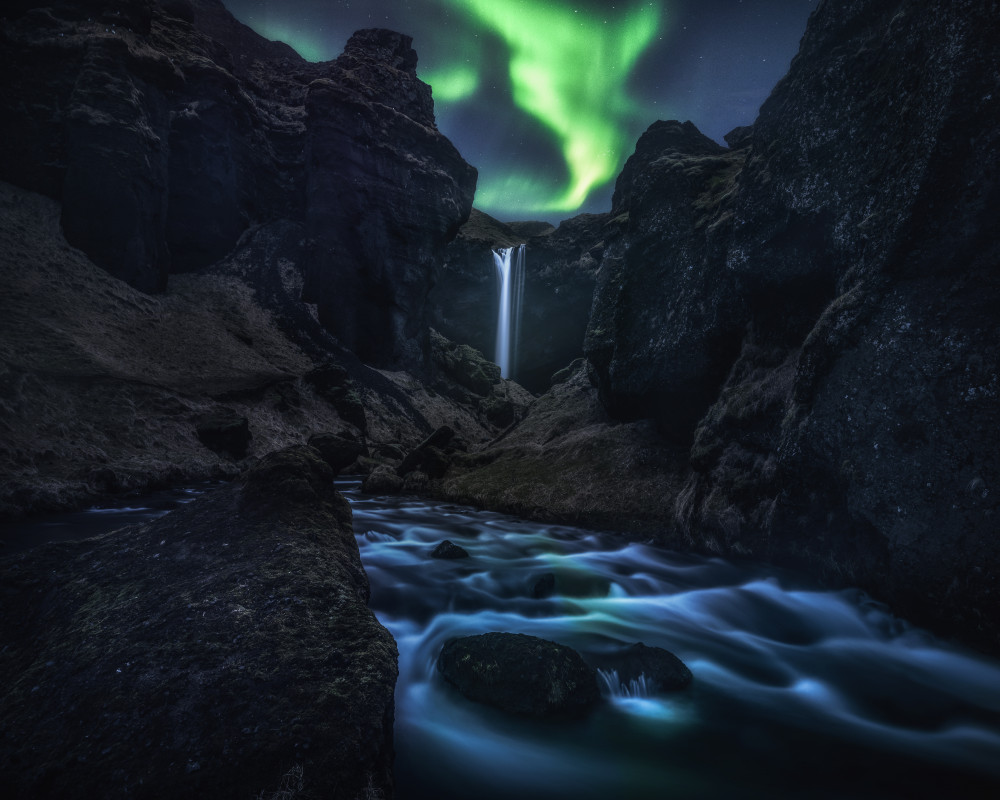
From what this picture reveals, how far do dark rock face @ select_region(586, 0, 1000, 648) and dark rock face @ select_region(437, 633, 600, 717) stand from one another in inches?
192

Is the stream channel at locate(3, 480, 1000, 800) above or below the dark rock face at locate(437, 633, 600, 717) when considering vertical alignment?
below

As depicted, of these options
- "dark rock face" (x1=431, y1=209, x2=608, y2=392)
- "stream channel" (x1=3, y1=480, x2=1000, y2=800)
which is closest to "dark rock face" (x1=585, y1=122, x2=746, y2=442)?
"stream channel" (x1=3, y1=480, x2=1000, y2=800)

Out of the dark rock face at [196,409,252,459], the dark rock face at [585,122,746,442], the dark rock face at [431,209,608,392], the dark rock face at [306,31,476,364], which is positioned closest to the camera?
the dark rock face at [585,122,746,442]

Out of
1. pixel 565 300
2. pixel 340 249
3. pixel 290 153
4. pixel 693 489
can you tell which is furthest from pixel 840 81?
pixel 290 153

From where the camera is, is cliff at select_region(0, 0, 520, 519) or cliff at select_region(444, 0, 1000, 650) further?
cliff at select_region(0, 0, 520, 519)

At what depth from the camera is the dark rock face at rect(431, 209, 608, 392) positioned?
204 feet

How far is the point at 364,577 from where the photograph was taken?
18.7 ft

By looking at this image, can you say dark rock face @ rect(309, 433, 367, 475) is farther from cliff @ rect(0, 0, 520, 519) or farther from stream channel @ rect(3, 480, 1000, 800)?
stream channel @ rect(3, 480, 1000, 800)

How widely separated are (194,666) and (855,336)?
925 cm

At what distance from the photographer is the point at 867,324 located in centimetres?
723

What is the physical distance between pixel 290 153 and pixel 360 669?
214 ft

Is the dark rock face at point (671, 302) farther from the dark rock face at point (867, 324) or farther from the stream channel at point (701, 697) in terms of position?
Result: the stream channel at point (701, 697)

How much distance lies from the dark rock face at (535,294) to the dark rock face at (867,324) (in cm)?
4957

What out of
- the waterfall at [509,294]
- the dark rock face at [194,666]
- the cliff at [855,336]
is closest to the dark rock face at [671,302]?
the cliff at [855,336]
